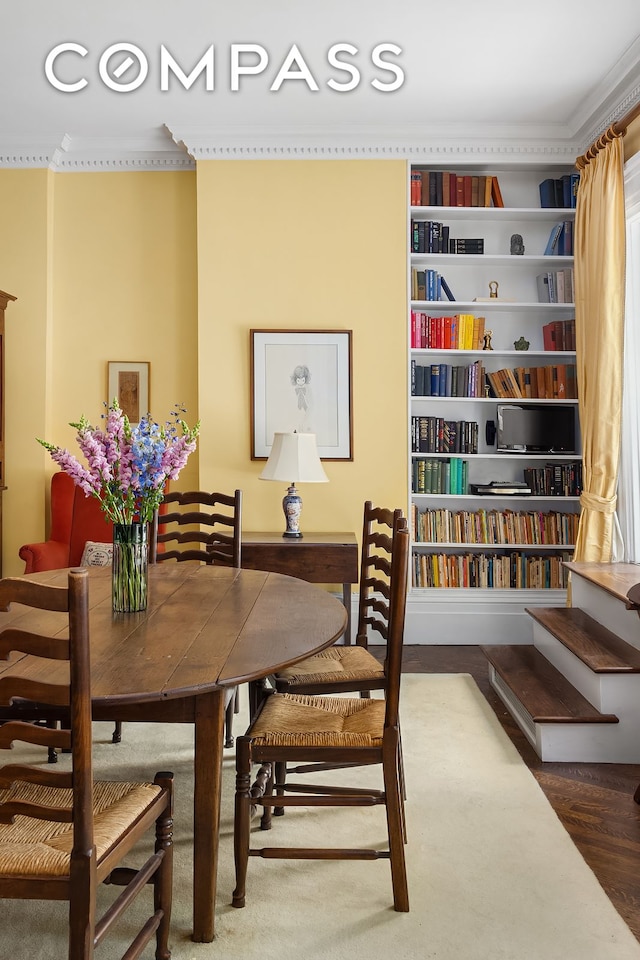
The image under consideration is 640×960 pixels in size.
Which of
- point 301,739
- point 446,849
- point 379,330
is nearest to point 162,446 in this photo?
point 301,739

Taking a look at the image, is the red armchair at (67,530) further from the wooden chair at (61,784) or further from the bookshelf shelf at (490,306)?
the wooden chair at (61,784)

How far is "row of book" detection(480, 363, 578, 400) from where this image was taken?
4.62m

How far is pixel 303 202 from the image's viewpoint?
457 centimetres

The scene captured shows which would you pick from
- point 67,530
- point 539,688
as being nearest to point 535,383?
point 539,688

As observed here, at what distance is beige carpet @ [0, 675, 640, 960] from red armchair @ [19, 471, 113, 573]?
1657 mm

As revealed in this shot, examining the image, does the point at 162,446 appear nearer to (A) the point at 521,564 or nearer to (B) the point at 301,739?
(B) the point at 301,739

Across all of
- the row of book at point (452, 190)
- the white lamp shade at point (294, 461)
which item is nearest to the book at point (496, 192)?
the row of book at point (452, 190)

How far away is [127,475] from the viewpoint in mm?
2172

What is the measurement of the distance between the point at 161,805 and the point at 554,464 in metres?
3.69

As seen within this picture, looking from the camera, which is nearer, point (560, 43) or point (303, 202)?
point (560, 43)

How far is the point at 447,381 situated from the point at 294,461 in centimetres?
117

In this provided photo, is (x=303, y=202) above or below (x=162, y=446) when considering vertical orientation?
above

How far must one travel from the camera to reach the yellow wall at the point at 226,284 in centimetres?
457

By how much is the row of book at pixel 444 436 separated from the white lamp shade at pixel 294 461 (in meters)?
0.77
